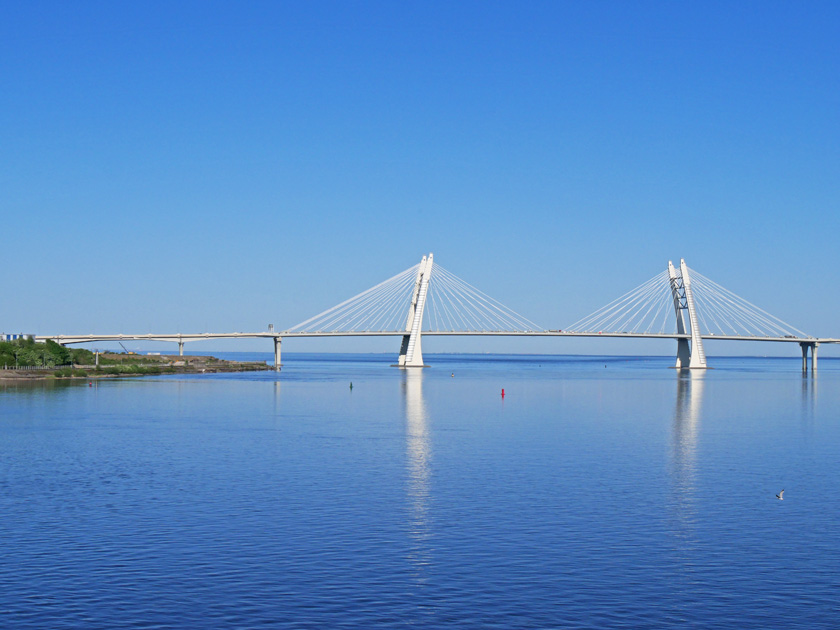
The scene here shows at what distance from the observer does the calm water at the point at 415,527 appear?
16.0 m

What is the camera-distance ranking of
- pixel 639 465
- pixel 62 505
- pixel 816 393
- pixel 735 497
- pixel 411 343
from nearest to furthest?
pixel 62 505, pixel 735 497, pixel 639 465, pixel 816 393, pixel 411 343

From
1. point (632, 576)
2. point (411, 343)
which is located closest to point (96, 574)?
point (632, 576)

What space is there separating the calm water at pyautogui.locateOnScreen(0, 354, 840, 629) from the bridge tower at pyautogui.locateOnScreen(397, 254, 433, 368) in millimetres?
89963

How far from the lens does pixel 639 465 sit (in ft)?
109

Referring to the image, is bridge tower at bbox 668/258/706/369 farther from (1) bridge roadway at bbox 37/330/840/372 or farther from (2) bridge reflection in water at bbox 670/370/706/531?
(2) bridge reflection in water at bbox 670/370/706/531

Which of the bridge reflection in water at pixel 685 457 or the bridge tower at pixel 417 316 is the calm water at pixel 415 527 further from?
the bridge tower at pixel 417 316

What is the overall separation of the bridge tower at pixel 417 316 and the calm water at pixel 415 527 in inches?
3542

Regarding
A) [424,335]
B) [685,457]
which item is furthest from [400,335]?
[685,457]

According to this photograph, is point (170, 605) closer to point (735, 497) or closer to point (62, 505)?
point (62, 505)

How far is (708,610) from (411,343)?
12372cm

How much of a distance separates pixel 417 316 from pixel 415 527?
113 meters

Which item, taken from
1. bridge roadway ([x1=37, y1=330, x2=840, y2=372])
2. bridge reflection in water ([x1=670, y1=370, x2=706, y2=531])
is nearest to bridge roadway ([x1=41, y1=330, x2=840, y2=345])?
bridge roadway ([x1=37, y1=330, x2=840, y2=372])

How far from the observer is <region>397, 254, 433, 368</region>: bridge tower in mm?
136375

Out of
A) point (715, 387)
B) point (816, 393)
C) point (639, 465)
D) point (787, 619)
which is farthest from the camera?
point (715, 387)
